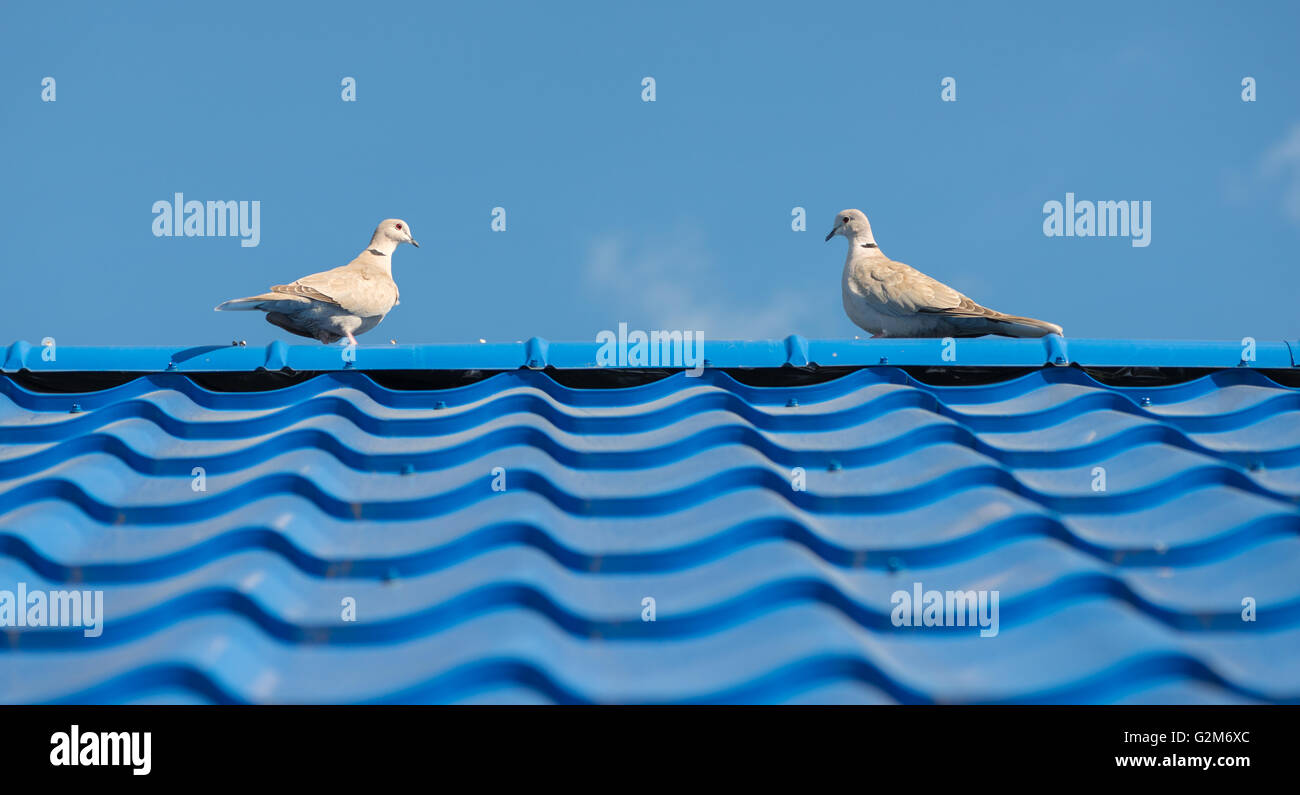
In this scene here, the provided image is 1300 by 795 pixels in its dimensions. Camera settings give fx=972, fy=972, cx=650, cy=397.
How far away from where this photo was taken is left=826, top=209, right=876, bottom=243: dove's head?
671 centimetres

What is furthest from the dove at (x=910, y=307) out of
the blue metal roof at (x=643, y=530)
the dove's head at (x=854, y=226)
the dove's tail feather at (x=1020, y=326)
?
the blue metal roof at (x=643, y=530)

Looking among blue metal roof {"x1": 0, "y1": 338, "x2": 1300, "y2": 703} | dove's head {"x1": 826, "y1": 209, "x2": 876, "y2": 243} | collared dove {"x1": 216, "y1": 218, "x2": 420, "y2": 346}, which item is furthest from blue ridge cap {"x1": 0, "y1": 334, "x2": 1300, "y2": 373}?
dove's head {"x1": 826, "y1": 209, "x2": 876, "y2": 243}

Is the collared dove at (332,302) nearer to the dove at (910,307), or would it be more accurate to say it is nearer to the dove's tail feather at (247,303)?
the dove's tail feather at (247,303)

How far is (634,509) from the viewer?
2561 mm

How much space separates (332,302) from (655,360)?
7.72 feet

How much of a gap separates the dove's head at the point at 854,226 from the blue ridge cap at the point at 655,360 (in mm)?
3036

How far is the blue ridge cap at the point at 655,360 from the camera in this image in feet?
11.9

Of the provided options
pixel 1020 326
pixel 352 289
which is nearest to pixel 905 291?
pixel 1020 326

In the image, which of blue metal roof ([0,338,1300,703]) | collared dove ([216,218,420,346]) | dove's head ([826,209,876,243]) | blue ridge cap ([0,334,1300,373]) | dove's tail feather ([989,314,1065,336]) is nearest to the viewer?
blue metal roof ([0,338,1300,703])

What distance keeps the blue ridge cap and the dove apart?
67 centimetres

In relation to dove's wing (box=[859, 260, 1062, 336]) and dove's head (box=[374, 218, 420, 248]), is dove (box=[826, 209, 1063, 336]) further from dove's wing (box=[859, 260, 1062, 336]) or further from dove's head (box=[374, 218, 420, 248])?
dove's head (box=[374, 218, 420, 248])

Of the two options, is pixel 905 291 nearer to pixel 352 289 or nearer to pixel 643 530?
pixel 352 289
